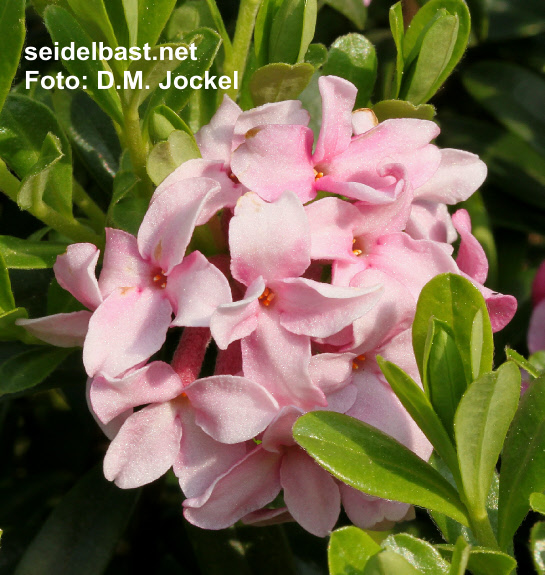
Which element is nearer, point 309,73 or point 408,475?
point 408,475

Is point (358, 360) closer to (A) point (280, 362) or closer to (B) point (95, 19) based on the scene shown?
(A) point (280, 362)

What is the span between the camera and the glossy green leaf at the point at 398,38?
3.24 ft

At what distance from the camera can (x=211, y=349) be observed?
1102 millimetres

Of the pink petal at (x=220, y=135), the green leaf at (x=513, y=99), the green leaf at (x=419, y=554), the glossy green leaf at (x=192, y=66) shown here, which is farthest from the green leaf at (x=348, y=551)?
the green leaf at (x=513, y=99)

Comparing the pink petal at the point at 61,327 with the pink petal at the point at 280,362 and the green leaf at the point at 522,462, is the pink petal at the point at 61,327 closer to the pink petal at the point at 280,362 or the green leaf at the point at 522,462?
the pink petal at the point at 280,362

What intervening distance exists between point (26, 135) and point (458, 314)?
23.0 inches

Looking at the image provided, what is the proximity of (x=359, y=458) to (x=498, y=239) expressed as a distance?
1.13 m

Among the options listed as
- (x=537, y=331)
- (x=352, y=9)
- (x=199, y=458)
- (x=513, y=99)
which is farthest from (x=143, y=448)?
(x=513, y=99)

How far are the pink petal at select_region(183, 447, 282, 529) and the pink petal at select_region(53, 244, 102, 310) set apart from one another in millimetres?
221

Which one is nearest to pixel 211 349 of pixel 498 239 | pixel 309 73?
pixel 309 73

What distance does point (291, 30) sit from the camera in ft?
3.14

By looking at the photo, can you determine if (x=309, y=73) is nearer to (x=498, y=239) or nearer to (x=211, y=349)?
(x=211, y=349)

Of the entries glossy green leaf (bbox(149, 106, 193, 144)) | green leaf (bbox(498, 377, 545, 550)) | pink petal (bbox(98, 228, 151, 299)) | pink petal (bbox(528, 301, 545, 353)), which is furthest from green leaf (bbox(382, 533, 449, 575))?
pink petal (bbox(528, 301, 545, 353))

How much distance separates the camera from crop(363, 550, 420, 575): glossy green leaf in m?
0.61
